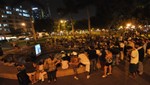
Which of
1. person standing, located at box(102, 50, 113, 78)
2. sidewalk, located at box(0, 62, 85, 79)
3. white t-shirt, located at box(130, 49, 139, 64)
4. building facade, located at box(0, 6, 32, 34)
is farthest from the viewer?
building facade, located at box(0, 6, 32, 34)

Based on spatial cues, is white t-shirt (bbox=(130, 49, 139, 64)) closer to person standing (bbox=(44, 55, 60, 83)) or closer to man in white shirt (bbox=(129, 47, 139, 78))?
man in white shirt (bbox=(129, 47, 139, 78))

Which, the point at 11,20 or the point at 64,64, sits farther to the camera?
the point at 11,20

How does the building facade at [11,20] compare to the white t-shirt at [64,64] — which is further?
the building facade at [11,20]

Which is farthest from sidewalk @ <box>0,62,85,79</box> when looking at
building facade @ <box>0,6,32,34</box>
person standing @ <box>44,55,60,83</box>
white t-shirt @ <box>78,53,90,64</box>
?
building facade @ <box>0,6,32,34</box>

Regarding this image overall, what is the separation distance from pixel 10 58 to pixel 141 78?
12396 millimetres

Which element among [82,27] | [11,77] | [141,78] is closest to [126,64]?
[141,78]

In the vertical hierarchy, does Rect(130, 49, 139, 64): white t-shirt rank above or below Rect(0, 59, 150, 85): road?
above

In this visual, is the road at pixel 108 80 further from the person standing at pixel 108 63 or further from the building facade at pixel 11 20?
the building facade at pixel 11 20

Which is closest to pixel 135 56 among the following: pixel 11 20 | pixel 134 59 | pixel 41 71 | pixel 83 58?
pixel 134 59

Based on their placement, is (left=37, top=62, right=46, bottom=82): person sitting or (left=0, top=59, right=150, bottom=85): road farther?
(left=37, top=62, right=46, bottom=82): person sitting

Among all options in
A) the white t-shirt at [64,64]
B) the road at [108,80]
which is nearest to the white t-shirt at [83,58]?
the road at [108,80]

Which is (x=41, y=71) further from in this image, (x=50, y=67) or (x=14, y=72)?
(x=14, y=72)

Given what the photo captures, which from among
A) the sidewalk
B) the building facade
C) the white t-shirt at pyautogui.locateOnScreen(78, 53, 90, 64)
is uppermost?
the building facade

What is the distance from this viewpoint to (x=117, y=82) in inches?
344
